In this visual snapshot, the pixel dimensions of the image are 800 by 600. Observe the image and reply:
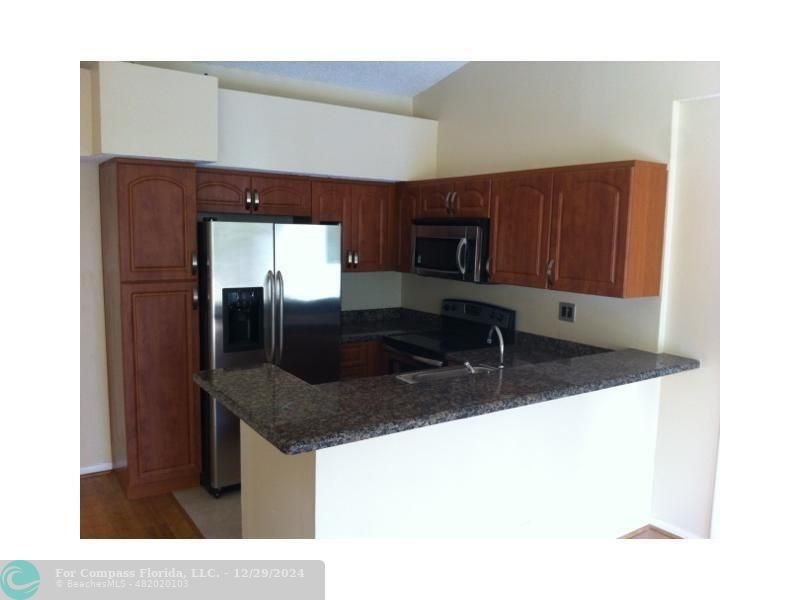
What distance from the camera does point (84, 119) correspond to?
3.13 meters

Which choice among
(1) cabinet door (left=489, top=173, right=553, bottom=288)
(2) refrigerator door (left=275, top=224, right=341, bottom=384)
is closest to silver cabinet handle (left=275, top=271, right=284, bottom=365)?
(2) refrigerator door (left=275, top=224, right=341, bottom=384)

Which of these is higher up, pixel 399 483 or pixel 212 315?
pixel 212 315

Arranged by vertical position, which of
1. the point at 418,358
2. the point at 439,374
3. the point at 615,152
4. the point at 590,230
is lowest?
the point at 418,358

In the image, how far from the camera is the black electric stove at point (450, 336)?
3.62m

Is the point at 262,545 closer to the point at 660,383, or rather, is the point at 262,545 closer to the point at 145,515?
the point at 145,515

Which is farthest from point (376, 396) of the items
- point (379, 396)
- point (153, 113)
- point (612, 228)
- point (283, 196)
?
point (283, 196)

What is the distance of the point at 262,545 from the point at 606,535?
1807 mm

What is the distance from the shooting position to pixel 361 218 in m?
4.23

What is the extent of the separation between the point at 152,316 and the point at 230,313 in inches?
16.5

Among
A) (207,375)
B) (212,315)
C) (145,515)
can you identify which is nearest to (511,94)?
(212,315)

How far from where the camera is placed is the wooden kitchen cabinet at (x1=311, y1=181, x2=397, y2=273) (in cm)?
407

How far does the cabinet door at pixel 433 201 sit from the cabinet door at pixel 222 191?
1149mm

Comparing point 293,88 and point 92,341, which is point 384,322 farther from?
point 92,341

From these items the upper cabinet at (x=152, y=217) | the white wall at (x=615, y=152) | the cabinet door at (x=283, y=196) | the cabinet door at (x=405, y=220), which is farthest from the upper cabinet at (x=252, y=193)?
the white wall at (x=615, y=152)
